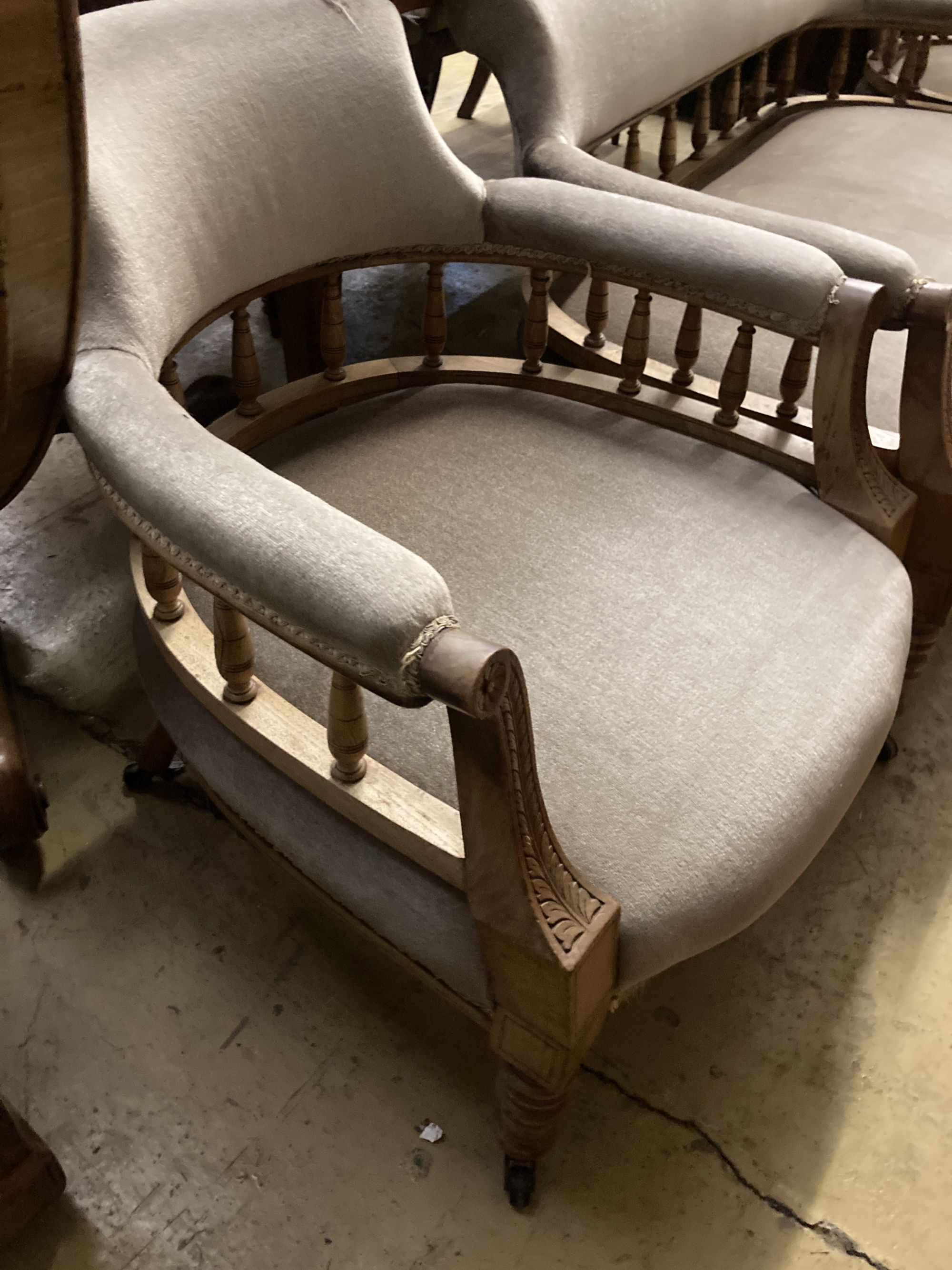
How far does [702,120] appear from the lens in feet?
6.55

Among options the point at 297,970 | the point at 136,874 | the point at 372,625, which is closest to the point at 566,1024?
the point at 372,625

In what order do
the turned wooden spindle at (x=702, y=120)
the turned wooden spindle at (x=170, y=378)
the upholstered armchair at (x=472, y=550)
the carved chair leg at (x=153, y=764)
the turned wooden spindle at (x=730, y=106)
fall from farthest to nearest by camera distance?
the turned wooden spindle at (x=730, y=106)
the turned wooden spindle at (x=702, y=120)
the carved chair leg at (x=153, y=764)
the turned wooden spindle at (x=170, y=378)
the upholstered armchair at (x=472, y=550)

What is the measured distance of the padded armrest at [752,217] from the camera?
1.14 m

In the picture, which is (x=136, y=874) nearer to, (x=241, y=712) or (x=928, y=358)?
(x=241, y=712)

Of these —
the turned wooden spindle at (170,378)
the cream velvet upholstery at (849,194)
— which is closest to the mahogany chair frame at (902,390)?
the cream velvet upholstery at (849,194)

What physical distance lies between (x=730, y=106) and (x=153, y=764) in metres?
1.85

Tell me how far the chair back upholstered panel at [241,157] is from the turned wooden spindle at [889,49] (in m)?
1.67

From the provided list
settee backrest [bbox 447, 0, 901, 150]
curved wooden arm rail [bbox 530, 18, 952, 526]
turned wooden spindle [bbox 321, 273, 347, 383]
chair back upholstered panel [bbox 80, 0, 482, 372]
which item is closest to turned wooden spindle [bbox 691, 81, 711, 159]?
curved wooden arm rail [bbox 530, 18, 952, 526]

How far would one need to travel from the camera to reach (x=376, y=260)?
1.26 metres

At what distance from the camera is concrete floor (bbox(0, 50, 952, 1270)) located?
108 cm

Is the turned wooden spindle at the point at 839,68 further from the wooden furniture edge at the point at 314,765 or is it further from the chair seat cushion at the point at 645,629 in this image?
the wooden furniture edge at the point at 314,765

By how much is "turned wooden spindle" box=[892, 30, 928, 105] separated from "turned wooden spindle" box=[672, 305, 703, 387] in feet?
4.90

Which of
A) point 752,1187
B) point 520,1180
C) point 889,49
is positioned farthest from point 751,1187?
point 889,49

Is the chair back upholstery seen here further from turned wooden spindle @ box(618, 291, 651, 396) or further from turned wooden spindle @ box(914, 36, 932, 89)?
turned wooden spindle @ box(914, 36, 932, 89)
